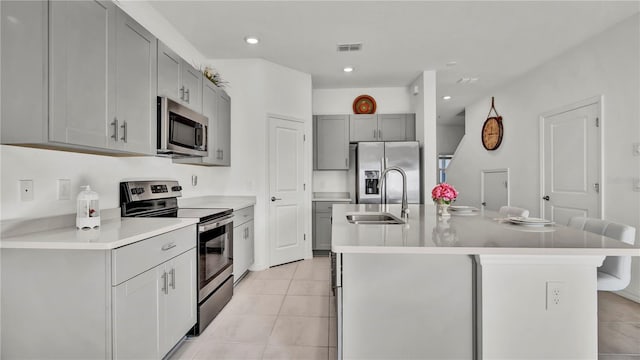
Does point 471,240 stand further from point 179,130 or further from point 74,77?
point 179,130

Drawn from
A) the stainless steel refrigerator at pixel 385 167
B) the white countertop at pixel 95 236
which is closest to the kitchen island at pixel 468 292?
the white countertop at pixel 95 236

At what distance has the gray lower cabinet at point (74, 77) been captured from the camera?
4.23ft

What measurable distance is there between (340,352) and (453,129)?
8.10 meters

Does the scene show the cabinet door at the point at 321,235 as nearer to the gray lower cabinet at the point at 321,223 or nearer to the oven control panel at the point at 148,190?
the gray lower cabinet at the point at 321,223

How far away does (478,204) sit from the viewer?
5957 millimetres

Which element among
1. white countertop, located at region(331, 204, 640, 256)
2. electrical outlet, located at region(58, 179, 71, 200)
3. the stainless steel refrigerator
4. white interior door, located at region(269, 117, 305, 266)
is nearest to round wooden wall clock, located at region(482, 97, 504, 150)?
the stainless steel refrigerator

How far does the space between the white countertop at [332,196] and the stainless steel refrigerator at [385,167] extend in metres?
0.27

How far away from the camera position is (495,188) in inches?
210

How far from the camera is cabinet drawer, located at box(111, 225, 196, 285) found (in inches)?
55.1

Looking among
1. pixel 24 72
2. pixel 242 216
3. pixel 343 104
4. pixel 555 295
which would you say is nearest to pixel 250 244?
pixel 242 216

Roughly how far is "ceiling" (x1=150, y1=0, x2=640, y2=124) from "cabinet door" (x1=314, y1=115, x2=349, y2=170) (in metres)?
0.76

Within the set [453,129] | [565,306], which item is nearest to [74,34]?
[565,306]

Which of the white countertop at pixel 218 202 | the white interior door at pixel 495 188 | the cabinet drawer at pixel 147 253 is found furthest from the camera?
the white interior door at pixel 495 188

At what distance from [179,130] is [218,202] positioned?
3.82 ft
